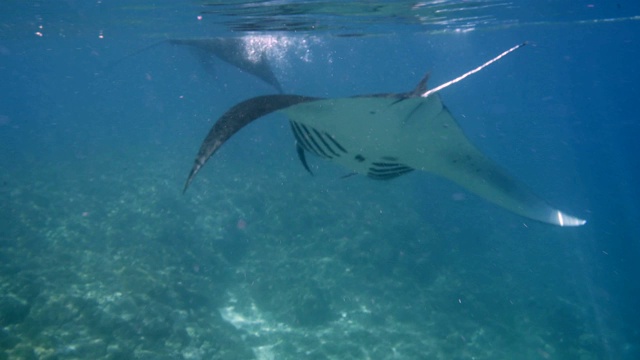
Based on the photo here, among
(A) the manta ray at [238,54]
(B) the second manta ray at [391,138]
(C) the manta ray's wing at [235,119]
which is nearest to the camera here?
(C) the manta ray's wing at [235,119]

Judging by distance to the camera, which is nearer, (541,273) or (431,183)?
(541,273)

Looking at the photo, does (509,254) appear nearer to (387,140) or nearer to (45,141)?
(387,140)

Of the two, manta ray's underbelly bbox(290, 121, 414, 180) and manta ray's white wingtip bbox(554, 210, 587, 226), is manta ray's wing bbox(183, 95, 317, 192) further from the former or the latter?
manta ray's white wingtip bbox(554, 210, 587, 226)

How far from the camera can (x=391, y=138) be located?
14.0 feet

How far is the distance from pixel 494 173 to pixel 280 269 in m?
7.90

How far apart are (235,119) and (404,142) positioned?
1968 millimetres

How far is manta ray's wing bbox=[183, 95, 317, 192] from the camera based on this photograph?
126 inches

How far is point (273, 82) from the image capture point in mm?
16156

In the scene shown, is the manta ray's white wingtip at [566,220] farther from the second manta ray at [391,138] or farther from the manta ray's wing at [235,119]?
the manta ray's wing at [235,119]

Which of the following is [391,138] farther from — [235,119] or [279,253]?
[279,253]

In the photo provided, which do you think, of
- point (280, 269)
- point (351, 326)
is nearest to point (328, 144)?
point (351, 326)

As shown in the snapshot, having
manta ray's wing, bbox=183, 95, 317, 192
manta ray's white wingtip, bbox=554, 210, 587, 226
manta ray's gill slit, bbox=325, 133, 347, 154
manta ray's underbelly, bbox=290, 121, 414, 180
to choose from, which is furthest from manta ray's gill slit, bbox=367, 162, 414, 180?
manta ray's white wingtip, bbox=554, 210, 587, 226

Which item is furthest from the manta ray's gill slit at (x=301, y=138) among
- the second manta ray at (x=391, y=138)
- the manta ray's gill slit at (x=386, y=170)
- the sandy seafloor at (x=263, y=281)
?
the sandy seafloor at (x=263, y=281)

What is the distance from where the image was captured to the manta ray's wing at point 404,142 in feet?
12.2
